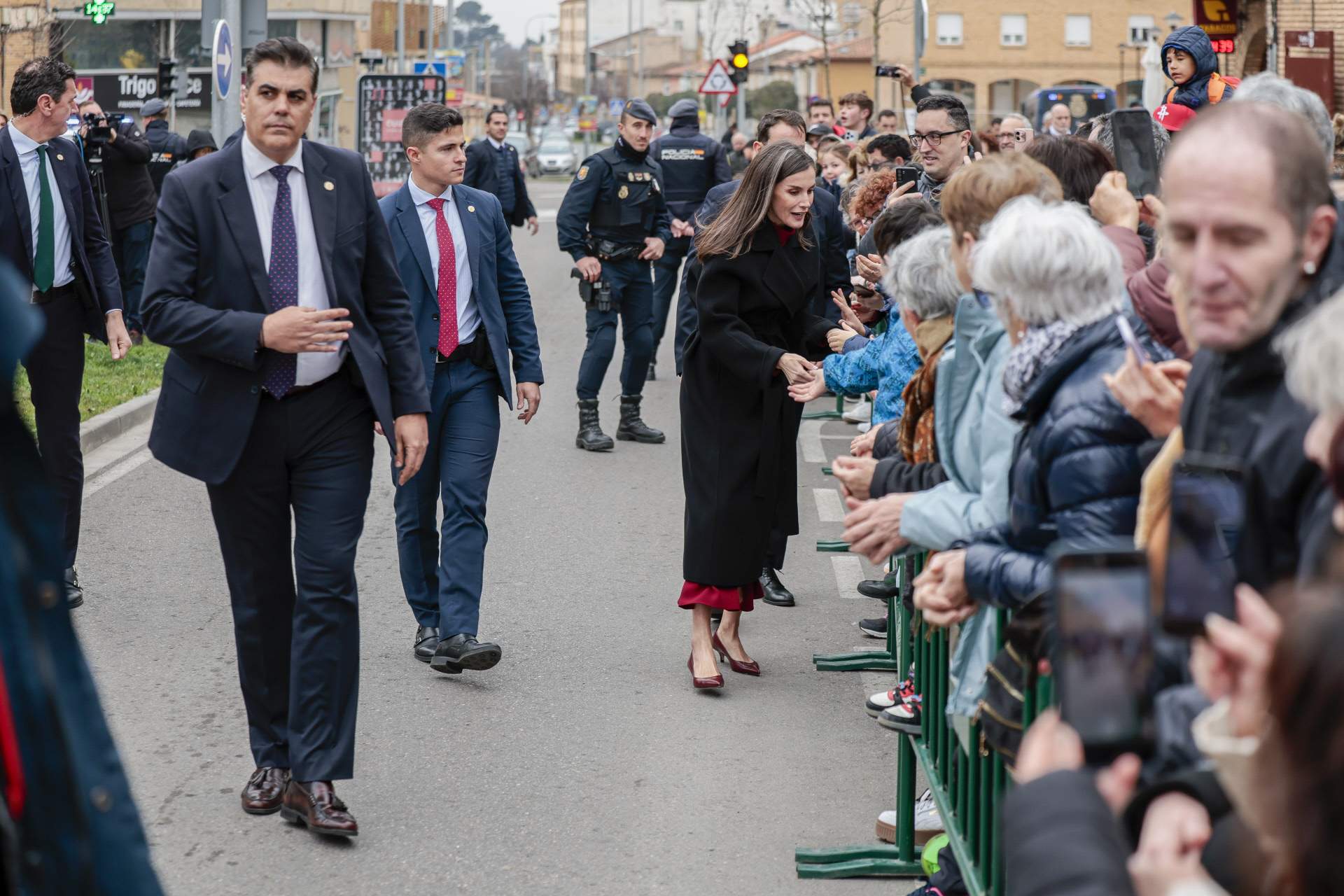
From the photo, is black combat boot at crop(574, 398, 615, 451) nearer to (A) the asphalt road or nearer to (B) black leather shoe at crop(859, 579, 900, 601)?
(A) the asphalt road

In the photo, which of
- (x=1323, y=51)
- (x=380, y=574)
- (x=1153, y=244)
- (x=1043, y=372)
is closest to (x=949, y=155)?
(x=1153, y=244)

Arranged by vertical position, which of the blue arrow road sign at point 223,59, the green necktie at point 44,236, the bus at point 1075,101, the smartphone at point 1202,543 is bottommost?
the smartphone at point 1202,543

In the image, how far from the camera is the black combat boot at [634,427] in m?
11.5

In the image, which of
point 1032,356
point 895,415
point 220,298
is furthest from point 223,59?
point 1032,356

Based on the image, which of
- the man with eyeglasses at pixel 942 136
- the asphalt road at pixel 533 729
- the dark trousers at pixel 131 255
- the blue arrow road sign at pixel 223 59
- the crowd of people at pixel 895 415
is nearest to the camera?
the crowd of people at pixel 895 415

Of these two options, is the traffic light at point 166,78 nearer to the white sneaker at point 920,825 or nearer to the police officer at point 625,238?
the police officer at point 625,238

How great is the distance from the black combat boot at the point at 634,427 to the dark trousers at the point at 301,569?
21.3 ft

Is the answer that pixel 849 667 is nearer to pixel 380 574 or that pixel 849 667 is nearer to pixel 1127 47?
pixel 380 574

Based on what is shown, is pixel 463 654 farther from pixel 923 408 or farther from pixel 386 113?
pixel 386 113

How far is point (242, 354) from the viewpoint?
473 centimetres

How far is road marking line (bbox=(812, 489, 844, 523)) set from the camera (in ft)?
30.7

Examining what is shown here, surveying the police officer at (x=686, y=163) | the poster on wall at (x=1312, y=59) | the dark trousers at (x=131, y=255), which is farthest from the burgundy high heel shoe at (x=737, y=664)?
the poster on wall at (x=1312, y=59)

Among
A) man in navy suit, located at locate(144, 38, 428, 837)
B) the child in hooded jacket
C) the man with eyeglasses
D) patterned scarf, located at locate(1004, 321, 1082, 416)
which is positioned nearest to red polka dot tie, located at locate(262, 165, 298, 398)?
man in navy suit, located at locate(144, 38, 428, 837)

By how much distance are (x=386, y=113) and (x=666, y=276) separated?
9829 mm
